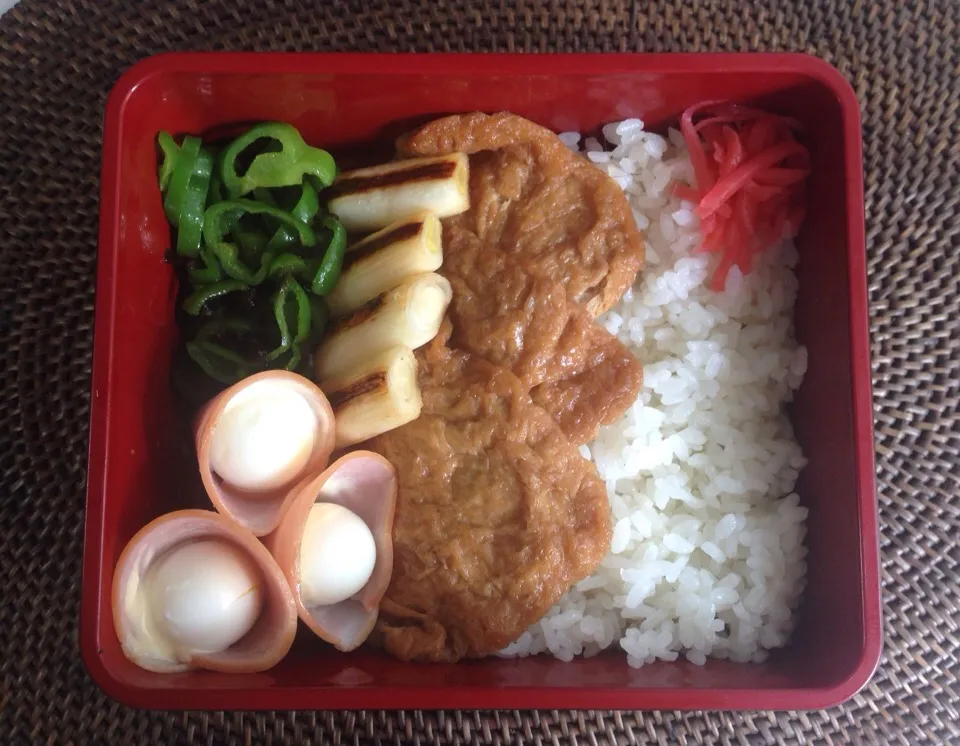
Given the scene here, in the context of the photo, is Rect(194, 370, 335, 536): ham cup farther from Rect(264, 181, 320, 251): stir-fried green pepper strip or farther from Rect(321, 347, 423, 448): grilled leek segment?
Rect(264, 181, 320, 251): stir-fried green pepper strip

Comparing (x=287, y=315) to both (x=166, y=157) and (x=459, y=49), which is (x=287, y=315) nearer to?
(x=166, y=157)

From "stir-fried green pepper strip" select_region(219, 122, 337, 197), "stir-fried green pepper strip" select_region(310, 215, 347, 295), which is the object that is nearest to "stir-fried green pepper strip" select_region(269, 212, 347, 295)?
"stir-fried green pepper strip" select_region(310, 215, 347, 295)

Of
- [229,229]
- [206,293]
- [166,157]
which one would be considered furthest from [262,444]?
[166,157]

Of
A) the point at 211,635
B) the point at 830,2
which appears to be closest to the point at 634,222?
the point at 830,2

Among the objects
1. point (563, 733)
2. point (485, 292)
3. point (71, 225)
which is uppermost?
point (71, 225)

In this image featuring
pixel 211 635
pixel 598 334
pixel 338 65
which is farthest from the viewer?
pixel 598 334

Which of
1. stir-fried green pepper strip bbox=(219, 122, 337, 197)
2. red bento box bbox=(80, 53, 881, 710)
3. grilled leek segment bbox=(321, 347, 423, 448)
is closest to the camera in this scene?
red bento box bbox=(80, 53, 881, 710)

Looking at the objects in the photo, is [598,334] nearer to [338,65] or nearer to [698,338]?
[698,338]
